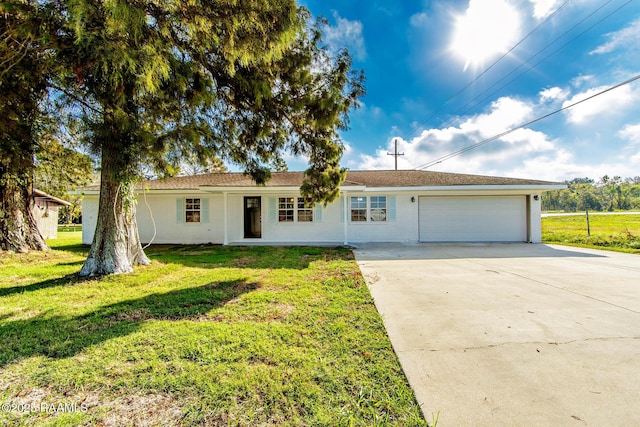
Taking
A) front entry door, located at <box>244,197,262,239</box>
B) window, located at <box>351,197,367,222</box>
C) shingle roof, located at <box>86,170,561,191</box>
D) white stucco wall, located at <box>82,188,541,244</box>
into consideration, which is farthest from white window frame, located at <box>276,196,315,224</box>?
front entry door, located at <box>244,197,262,239</box>

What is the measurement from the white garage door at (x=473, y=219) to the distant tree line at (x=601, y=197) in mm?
48773

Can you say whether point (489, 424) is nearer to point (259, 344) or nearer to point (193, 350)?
point (259, 344)

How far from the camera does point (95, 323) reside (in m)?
3.22

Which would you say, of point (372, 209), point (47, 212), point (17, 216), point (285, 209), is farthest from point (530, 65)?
point (47, 212)

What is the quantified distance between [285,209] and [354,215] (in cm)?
307

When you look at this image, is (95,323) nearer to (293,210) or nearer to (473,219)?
(293,210)

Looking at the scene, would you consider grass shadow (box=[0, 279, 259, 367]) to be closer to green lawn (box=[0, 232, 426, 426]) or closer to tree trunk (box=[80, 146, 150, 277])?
green lawn (box=[0, 232, 426, 426])

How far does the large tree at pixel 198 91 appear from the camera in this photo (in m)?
3.11

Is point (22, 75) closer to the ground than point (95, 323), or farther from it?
farther from it

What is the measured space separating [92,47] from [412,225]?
11.1 m

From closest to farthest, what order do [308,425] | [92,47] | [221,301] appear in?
1. [308,425]
2. [92,47]
3. [221,301]

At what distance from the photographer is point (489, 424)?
5.45ft

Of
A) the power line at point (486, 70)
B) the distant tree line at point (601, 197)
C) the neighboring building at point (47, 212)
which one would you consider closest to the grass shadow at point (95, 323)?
the power line at point (486, 70)

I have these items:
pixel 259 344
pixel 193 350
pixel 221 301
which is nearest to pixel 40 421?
pixel 193 350
